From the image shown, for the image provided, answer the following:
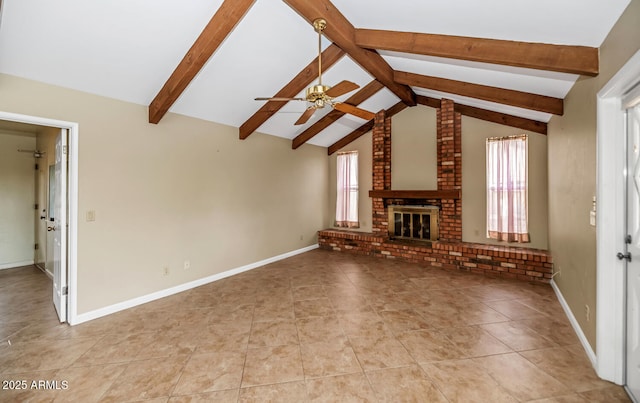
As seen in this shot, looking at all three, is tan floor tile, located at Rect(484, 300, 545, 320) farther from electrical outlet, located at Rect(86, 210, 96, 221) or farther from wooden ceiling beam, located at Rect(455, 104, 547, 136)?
electrical outlet, located at Rect(86, 210, 96, 221)

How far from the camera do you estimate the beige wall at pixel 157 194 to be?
2.91m

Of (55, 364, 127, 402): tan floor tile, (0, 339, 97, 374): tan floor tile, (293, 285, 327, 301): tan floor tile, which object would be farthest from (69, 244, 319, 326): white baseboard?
(293, 285, 327, 301): tan floor tile

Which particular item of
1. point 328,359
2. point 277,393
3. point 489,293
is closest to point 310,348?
point 328,359

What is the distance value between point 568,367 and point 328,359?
1.92 metres

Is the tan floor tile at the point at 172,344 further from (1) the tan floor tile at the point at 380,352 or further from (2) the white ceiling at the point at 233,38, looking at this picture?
(2) the white ceiling at the point at 233,38

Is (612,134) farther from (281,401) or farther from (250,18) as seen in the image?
(250,18)

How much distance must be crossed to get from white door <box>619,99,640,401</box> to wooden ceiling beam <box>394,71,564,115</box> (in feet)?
4.62

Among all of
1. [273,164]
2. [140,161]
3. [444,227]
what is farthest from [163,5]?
[444,227]

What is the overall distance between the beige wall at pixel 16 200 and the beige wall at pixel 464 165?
6.78m

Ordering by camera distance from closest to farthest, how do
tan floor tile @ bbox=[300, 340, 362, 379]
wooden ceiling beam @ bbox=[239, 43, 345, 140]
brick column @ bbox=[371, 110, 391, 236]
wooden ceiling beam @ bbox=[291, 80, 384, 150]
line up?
tan floor tile @ bbox=[300, 340, 362, 379] < wooden ceiling beam @ bbox=[239, 43, 345, 140] < wooden ceiling beam @ bbox=[291, 80, 384, 150] < brick column @ bbox=[371, 110, 391, 236]

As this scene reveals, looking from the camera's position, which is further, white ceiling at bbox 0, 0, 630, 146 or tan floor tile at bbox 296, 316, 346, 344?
tan floor tile at bbox 296, 316, 346, 344

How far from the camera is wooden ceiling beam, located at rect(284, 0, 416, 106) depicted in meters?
2.48

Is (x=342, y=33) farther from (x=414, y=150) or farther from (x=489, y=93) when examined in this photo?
(x=414, y=150)

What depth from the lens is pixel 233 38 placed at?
2893 millimetres
